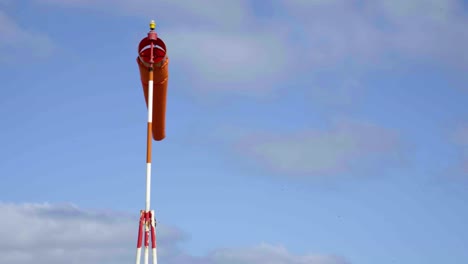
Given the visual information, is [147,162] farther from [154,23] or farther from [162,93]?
[154,23]

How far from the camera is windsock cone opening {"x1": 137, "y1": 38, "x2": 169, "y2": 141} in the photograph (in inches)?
1506

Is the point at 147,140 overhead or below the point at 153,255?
overhead

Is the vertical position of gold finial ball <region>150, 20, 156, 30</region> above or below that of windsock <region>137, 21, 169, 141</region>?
above

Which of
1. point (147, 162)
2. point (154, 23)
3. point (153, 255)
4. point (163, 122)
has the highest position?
point (154, 23)

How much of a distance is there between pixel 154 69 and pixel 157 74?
0.27m

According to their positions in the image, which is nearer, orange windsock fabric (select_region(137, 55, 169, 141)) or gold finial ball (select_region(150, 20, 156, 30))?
gold finial ball (select_region(150, 20, 156, 30))

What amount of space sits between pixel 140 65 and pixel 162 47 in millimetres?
1176

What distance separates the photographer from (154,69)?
38406mm

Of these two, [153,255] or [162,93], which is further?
[162,93]

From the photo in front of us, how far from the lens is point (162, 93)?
129 feet

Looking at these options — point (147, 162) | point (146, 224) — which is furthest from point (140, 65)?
point (146, 224)

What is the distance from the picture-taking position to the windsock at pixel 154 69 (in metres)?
38.2

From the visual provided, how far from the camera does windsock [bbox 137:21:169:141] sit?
1503 inches

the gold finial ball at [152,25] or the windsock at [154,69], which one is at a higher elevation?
the gold finial ball at [152,25]
